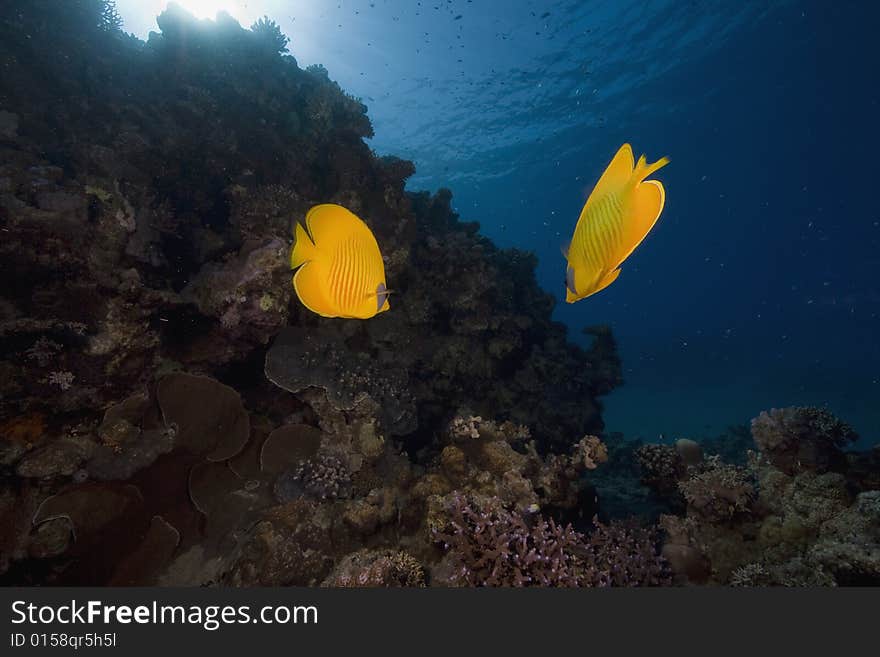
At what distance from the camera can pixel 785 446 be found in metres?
4.92

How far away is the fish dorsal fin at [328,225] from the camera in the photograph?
1.69 meters

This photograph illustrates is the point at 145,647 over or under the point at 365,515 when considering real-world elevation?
under

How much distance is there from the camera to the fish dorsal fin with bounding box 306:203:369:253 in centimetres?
169

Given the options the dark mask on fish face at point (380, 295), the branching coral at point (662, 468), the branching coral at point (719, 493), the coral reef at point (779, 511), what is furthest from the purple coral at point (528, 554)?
the dark mask on fish face at point (380, 295)

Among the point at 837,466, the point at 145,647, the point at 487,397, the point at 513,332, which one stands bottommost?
the point at 145,647

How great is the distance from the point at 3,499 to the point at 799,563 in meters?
6.54

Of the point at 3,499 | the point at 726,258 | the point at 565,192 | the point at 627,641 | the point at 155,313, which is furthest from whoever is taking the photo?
the point at 726,258

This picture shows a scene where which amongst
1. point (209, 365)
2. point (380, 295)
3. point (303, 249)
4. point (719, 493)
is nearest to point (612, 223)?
point (380, 295)

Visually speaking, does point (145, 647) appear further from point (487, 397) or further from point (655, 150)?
point (655, 150)

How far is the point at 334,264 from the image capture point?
5.53 ft

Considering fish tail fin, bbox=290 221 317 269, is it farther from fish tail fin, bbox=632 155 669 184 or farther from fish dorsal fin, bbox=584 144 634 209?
fish tail fin, bbox=632 155 669 184

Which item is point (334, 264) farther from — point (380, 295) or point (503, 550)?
point (503, 550)

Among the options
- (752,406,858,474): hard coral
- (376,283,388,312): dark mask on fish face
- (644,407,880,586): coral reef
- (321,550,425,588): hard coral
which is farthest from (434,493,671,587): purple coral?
(376,283,388,312): dark mask on fish face

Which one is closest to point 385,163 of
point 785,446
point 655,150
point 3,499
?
point 3,499
